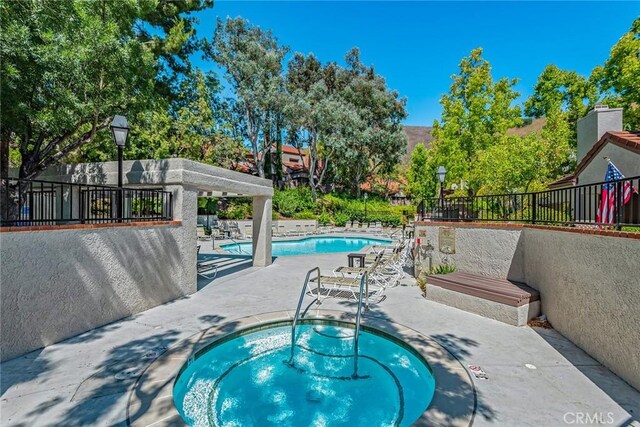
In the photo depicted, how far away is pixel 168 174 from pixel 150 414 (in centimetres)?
582

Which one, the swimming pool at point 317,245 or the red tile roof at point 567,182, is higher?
the red tile roof at point 567,182

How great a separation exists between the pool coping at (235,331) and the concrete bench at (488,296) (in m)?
2.06

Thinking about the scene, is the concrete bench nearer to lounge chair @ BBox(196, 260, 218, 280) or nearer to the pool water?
the pool water

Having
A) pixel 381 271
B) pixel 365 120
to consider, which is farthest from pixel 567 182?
pixel 365 120

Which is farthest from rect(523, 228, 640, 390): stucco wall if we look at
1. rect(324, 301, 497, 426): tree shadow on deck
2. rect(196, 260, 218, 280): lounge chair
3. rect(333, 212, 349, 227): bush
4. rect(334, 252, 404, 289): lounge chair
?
rect(333, 212, 349, 227): bush

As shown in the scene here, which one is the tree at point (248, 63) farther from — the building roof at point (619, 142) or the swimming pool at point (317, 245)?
the building roof at point (619, 142)

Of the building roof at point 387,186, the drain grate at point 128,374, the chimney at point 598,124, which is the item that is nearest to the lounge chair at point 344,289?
the drain grate at point 128,374

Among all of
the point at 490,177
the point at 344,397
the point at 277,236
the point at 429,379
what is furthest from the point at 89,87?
the point at 277,236

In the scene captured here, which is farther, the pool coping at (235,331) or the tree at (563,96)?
the tree at (563,96)

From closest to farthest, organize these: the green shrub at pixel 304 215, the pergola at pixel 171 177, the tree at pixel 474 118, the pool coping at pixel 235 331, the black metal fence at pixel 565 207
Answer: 1. the pool coping at pixel 235 331
2. the black metal fence at pixel 565 207
3. the pergola at pixel 171 177
4. the tree at pixel 474 118
5. the green shrub at pixel 304 215

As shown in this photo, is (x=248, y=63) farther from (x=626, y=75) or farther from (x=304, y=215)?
(x=626, y=75)

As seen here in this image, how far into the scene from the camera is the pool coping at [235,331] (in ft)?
10.6

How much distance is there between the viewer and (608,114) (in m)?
11.2

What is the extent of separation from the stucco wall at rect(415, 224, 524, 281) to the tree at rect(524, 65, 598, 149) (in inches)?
882
